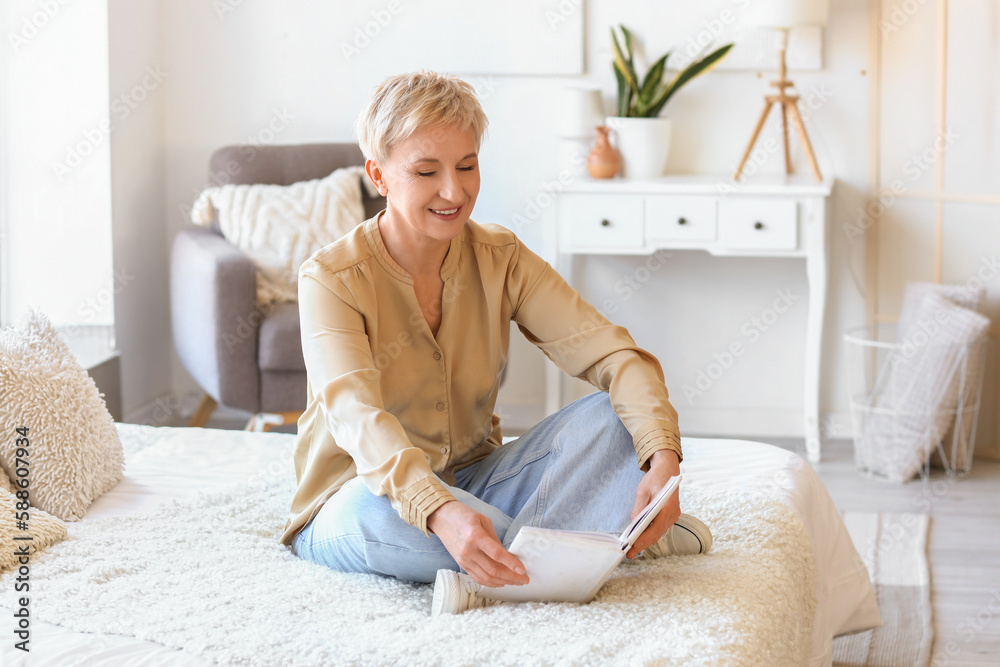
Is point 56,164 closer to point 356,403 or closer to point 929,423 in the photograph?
point 356,403

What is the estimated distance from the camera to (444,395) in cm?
148

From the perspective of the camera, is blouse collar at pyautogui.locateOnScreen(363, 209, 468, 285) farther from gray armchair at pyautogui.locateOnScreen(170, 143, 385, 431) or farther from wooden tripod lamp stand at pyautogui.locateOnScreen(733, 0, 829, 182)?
wooden tripod lamp stand at pyautogui.locateOnScreen(733, 0, 829, 182)

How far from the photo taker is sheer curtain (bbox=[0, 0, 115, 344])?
292 cm

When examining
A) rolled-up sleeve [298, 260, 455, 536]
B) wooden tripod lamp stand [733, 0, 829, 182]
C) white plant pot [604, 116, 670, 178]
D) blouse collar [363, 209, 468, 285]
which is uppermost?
wooden tripod lamp stand [733, 0, 829, 182]

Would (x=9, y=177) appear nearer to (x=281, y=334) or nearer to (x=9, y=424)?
(x=281, y=334)

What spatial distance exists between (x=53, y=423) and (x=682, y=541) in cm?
98

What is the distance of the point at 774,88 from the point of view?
3230 mm

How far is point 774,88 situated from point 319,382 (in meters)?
2.36

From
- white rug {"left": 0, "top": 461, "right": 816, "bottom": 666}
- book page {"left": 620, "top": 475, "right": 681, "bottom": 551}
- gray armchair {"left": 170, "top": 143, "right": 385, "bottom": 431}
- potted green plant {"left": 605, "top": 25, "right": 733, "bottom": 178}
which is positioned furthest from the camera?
potted green plant {"left": 605, "top": 25, "right": 733, "bottom": 178}

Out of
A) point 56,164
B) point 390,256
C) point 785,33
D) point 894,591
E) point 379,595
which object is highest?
point 785,33

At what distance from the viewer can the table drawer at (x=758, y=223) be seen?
9.63ft

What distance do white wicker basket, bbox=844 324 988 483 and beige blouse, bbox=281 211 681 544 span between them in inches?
66.7

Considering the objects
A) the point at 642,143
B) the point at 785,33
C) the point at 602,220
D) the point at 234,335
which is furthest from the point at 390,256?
the point at 785,33

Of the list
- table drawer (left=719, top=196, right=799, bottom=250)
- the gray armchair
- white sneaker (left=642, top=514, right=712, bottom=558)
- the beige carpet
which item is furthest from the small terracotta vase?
white sneaker (left=642, top=514, right=712, bottom=558)
